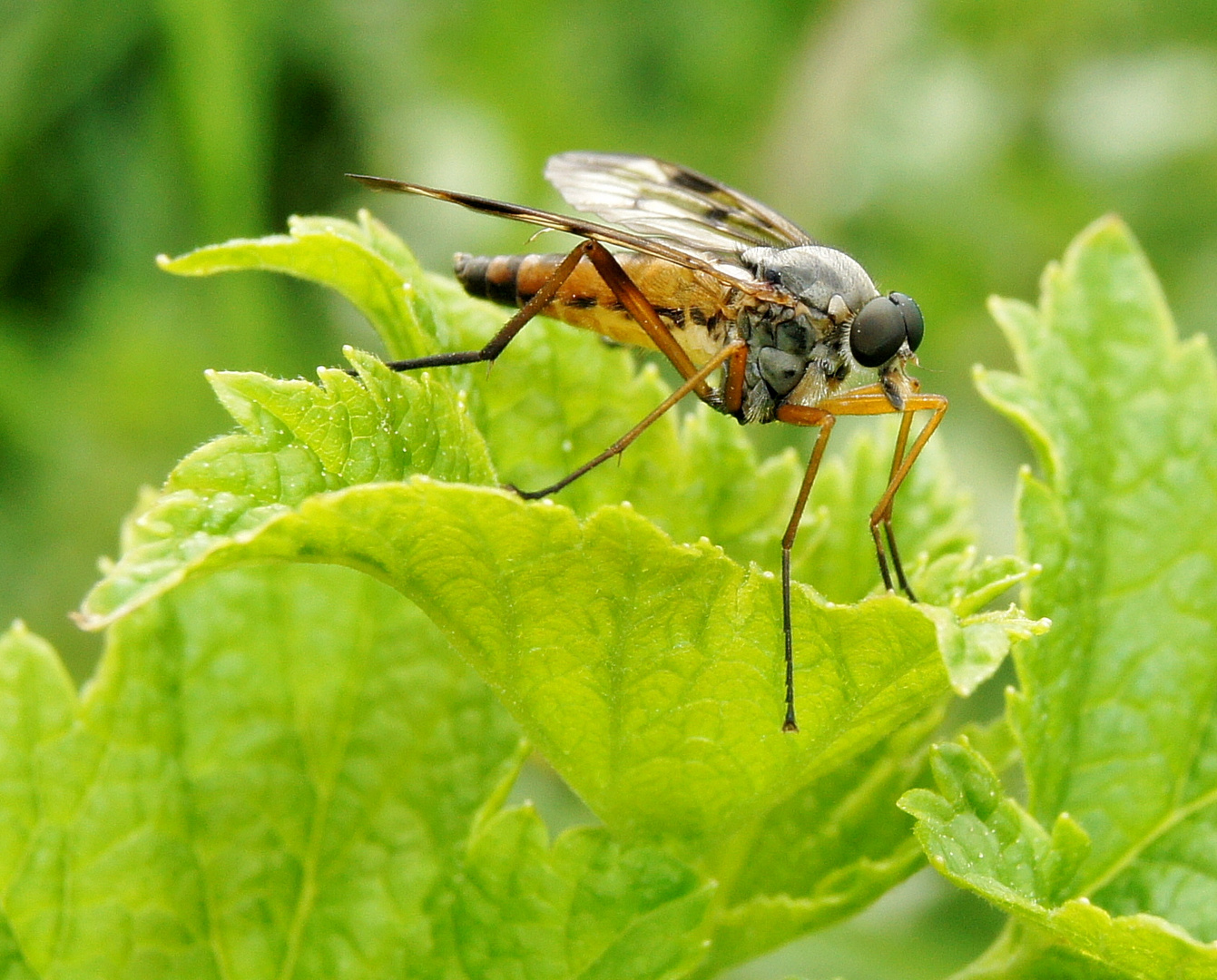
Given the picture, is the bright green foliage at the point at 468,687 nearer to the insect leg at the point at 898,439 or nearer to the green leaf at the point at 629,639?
the green leaf at the point at 629,639

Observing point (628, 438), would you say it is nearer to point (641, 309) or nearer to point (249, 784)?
point (641, 309)

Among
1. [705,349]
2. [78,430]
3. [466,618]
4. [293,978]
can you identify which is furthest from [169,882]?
[78,430]

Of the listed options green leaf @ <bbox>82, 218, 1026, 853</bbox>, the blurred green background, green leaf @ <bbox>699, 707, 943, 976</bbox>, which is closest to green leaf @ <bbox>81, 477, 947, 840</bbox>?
green leaf @ <bbox>82, 218, 1026, 853</bbox>

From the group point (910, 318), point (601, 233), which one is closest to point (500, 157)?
point (910, 318)

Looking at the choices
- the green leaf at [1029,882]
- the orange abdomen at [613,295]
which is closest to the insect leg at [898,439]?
the orange abdomen at [613,295]

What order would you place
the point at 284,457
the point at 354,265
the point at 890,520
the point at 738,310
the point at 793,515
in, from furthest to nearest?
1. the point at 738,310
2. the point at 890,520
3. the point at 793,515
4. the point at 354,265
5. the point at 284,457

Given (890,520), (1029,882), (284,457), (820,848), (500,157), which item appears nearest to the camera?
(284,457)

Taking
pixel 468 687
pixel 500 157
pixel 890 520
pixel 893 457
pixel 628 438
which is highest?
pixel 500 157
